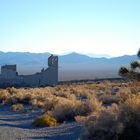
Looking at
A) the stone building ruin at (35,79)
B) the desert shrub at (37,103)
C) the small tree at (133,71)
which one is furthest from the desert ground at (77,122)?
the stone building ruin at (35,79)

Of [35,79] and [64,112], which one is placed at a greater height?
[35,79]

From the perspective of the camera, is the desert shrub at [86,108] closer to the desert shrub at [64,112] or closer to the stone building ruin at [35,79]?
the desert shrub at [64,112]

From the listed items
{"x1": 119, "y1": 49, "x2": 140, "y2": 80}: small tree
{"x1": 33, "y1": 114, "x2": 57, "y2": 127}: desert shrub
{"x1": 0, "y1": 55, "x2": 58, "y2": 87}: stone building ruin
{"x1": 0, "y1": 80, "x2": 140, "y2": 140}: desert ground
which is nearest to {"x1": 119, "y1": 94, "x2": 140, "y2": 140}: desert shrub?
{"x1": 0, "y1": 80, "x2": 140, "y2": 140}: desert ground

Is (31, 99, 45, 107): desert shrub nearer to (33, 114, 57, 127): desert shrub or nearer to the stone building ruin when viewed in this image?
(33, 114, 57, 127): desert shrub

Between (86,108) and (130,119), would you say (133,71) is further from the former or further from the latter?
(130,119)

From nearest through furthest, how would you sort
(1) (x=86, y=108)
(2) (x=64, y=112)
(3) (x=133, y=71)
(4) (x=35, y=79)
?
(2) (x=64, y=112), (1) (x=86, y=108), (3) (x=133, y=71), (4) (x=35, y=79)

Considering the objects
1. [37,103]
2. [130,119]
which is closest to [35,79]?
[37,103]

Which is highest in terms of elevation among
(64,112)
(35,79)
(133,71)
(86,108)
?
(133,71)

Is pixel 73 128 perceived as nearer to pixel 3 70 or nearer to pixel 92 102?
pixel 92 102

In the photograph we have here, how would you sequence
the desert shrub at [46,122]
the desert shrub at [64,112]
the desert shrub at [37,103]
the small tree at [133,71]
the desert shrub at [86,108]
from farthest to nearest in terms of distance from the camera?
the desert shrub at [37,103] → the small tree at [133,71] → the desert shrub at [86,108] → the desert shrub at [64,112] → the desert shrub at [46,122]

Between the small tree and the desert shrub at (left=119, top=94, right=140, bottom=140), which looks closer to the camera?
the desert shrub at (left=119, top=94, right=140, bottom=140)

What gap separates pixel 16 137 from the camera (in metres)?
19.4

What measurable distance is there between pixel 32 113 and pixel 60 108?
5.65 m

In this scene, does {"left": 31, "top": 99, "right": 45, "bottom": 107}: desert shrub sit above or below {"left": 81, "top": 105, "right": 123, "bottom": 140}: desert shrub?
below
